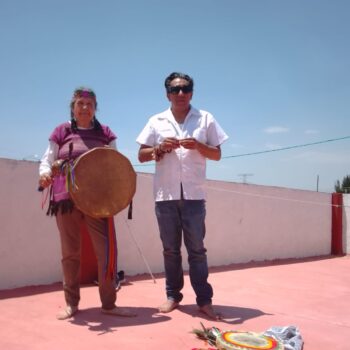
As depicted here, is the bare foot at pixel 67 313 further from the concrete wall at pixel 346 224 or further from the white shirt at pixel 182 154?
the concrete wall at pixel 346 224

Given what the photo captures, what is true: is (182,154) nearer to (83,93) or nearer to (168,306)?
(83,93)

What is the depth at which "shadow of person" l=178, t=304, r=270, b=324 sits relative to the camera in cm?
324

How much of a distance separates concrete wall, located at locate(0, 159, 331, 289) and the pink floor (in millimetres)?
321

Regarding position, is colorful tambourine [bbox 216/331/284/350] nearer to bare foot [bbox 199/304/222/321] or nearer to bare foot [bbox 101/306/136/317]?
bare foot [bbox 199/304/222/321]

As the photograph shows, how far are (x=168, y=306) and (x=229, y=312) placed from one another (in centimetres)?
52

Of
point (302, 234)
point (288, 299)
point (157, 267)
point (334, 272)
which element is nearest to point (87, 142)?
point (288, 299)

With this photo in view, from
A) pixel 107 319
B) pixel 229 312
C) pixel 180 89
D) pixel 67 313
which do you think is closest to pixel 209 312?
pixel 229 312

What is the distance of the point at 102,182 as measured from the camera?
10.2 feet

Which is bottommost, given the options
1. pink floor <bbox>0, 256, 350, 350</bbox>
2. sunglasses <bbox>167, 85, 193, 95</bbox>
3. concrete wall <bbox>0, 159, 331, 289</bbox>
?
pink floor <bbox>0, 256, 350, 350</bbox>

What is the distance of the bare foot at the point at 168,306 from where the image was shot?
3367 mm

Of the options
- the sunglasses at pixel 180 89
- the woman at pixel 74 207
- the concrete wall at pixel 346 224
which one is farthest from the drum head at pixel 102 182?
the concrete wall at pixel 346 224

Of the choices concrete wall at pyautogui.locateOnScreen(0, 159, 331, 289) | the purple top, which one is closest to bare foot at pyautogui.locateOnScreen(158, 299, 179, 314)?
the purple top

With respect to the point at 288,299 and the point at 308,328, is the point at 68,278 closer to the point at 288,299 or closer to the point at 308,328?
the point at 308,328

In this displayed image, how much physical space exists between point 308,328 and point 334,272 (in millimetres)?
3942
